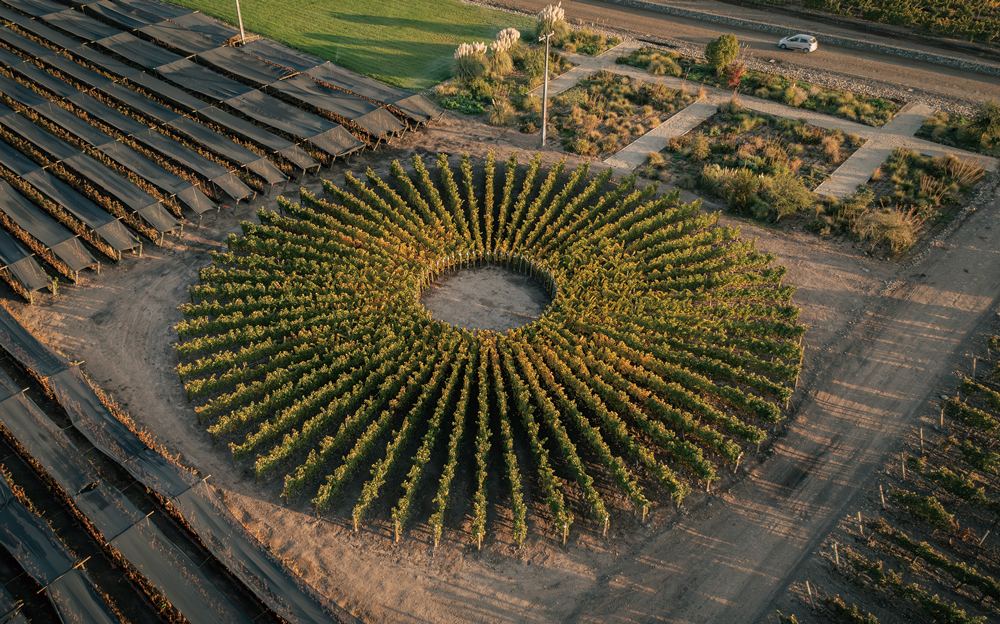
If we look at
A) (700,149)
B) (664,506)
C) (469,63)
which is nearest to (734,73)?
(700,149)

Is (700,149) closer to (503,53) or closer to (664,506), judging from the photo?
(503,53)

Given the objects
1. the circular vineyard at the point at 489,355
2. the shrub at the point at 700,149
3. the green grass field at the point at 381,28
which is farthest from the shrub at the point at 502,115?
the shrub at the point at 700,149

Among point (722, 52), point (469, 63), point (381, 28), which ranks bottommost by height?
point (469, 63)

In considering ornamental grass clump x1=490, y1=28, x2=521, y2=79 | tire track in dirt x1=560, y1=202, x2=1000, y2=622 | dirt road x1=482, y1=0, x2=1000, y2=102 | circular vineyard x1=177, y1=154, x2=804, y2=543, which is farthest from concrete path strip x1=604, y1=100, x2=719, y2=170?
tire track in dirt x1=560, y1=202, x2=1000, y2=622

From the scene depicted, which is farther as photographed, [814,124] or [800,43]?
[800,43]

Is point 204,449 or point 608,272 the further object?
point 608,272

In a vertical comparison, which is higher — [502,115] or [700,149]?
[502,115]

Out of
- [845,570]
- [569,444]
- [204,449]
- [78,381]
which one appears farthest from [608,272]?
[78,381]

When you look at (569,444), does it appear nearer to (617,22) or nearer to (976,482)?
(976,482)
